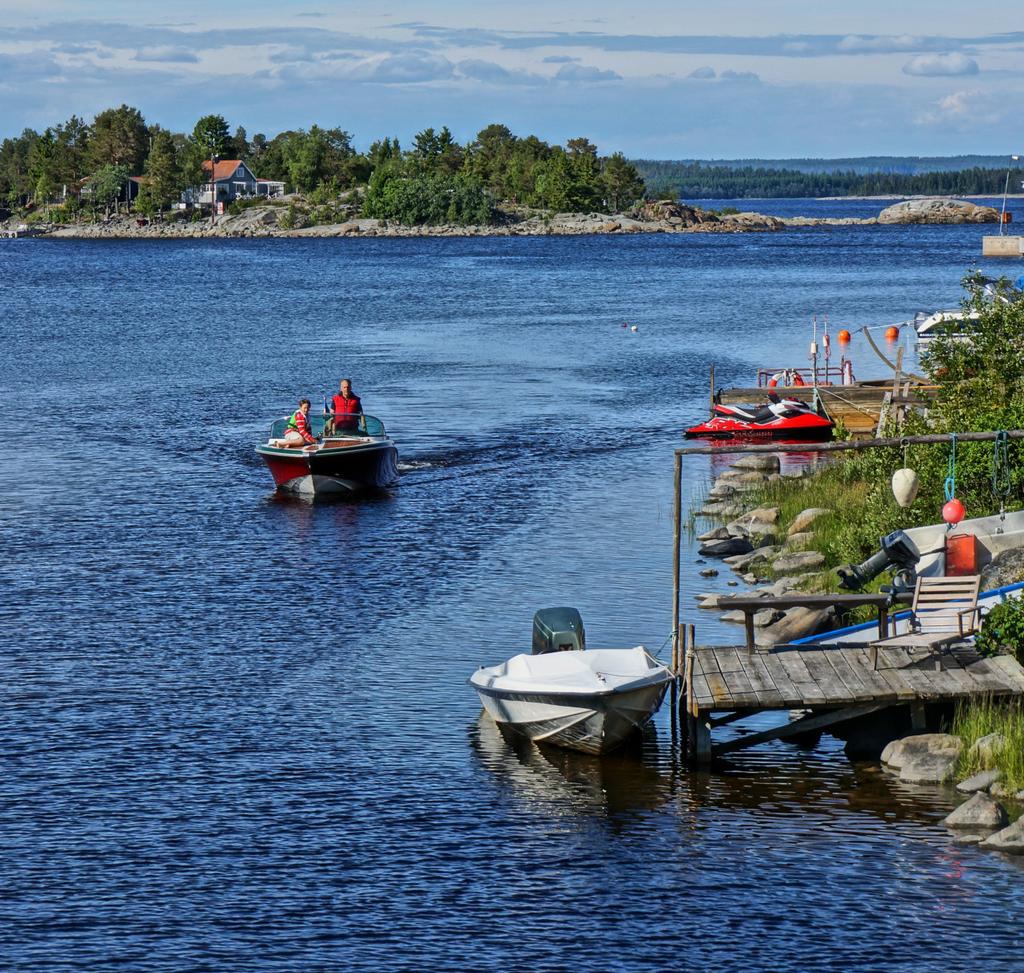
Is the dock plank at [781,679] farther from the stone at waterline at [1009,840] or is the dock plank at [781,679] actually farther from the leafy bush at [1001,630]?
the stone at waterline at [1009,840]

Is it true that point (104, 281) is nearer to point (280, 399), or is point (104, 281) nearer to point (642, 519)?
point (280, 399)

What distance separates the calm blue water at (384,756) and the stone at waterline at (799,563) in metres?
1.64

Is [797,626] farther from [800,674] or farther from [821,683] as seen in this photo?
[821,683]

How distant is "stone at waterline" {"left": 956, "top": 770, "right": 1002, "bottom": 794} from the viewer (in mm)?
20078

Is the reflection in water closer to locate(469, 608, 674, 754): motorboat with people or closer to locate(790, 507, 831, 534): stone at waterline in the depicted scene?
locate(469, 608, 674, 754): motorboat with people

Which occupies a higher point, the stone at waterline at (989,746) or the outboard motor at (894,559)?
the outboard motor at (894,559)

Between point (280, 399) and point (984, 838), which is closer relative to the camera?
point (984, 838)

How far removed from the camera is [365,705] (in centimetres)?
2428

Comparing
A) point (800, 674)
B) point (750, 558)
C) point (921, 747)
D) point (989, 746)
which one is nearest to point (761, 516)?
point (750, 558)

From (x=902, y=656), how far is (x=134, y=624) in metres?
13.8

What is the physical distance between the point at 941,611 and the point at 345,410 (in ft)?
72.3

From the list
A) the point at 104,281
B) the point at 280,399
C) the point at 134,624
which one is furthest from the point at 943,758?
the point at 104,281

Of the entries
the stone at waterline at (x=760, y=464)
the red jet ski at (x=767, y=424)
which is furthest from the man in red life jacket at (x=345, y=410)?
the red jet ski at (x=767, y=424)

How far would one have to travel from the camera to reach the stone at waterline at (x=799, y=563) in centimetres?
3007
